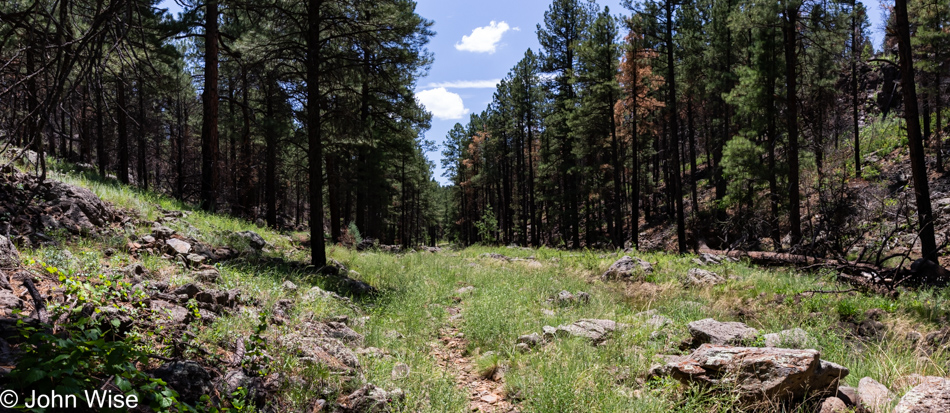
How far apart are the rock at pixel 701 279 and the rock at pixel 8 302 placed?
10.4m

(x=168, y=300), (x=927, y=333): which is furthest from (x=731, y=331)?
(x=168, y=300)

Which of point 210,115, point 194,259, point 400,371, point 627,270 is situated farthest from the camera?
point 210,115

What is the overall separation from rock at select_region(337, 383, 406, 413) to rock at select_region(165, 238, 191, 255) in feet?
13.7

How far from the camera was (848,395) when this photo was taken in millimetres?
3467

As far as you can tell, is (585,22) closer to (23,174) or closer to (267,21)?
(267,21)

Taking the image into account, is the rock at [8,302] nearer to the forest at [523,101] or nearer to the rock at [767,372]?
the forest at [523,101]

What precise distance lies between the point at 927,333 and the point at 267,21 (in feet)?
42.8

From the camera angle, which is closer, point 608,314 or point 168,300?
point 168,300

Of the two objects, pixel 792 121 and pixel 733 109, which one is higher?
pixel 733 109

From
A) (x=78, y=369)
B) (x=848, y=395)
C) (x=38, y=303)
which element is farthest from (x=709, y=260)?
(x=38, y=303)

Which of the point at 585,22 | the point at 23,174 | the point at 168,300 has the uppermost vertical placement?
the point at 585,22

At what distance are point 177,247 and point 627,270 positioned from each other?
9571mm

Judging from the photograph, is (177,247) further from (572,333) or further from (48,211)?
(572,333)

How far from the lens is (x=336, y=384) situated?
371 centimetres
